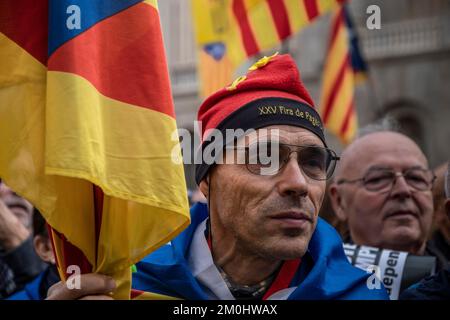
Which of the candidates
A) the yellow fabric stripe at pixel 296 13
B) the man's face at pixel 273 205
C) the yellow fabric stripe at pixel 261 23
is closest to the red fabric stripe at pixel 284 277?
the man's face at pixel 273 205

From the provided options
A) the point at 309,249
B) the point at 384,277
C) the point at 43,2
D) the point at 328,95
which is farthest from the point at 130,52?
the point at 328,95

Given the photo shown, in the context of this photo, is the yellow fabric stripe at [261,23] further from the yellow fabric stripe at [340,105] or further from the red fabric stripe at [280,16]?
the yellow fabric stripe at [340,105]

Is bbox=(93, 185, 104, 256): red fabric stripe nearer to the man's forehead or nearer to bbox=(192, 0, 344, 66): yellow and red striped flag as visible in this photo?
the man's forehead

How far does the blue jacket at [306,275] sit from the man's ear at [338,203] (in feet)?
4.79

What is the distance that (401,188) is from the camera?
13.7ft

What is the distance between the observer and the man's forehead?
278 centimetres

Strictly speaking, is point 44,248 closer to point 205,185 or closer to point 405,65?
point 205,185

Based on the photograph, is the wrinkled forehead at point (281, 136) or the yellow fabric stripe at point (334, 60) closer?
the wrinkled forehead at point (281, 136)

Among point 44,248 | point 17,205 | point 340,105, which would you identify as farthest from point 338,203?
point 340,105

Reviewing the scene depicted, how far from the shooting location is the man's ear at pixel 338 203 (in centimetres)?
456

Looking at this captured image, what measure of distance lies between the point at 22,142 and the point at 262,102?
936 mm

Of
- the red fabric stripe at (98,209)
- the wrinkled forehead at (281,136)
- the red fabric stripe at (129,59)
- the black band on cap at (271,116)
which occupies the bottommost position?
the red fabric stripe at (98,209)

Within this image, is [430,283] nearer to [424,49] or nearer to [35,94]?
[35,94]

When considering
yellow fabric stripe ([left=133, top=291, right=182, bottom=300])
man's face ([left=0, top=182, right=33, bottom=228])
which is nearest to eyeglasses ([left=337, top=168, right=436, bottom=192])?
yellow fabric stripe ([left=133, top=291, right=182, bottom=300])
